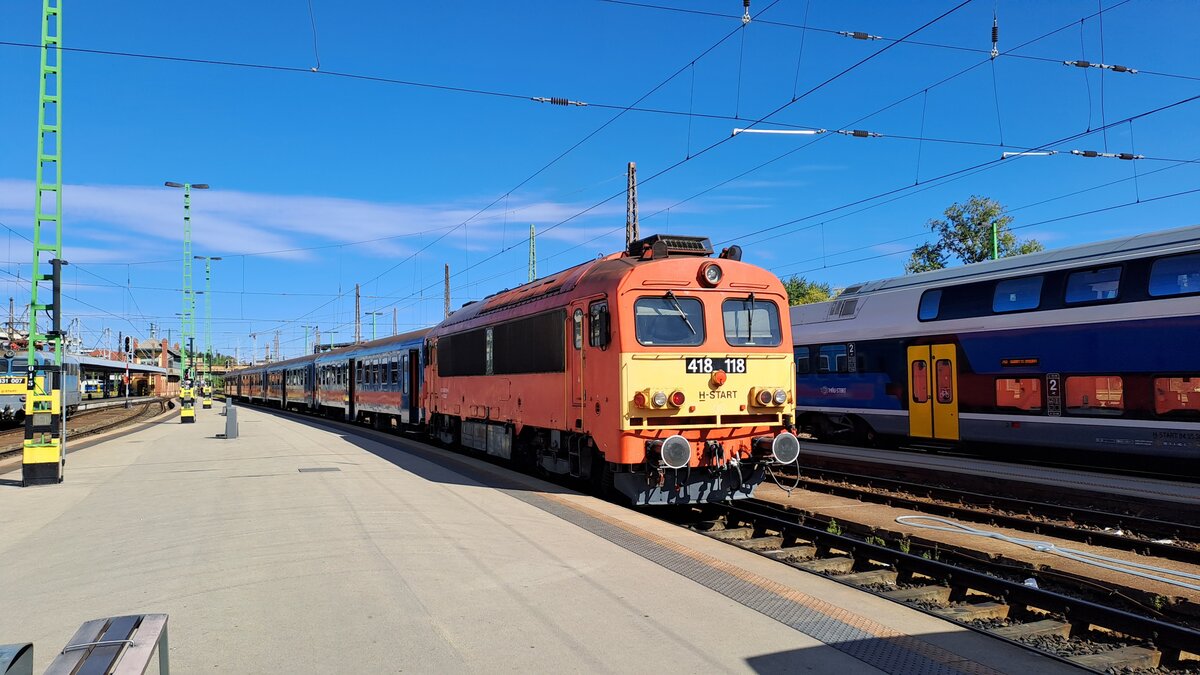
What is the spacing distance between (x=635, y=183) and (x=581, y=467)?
Result: 14.2 metres

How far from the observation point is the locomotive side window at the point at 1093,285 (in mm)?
12992

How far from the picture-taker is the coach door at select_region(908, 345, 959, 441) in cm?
1576

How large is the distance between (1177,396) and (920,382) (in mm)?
5179

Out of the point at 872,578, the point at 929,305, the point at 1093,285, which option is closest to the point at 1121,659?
the point at 872,578

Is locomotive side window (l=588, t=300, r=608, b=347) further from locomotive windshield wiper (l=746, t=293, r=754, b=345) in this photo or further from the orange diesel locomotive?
locomotive windshield wiper (l=746, t=293, r=754, b=345)

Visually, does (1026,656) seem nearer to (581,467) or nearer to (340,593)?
(340,593)

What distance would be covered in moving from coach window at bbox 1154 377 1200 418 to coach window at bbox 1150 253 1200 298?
132 cm

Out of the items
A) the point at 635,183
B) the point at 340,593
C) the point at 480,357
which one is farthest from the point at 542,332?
the point at 635,183

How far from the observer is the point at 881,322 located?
17797 mm

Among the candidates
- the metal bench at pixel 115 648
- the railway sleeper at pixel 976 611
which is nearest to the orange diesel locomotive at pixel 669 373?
the railway sleeper at pixel 976 611

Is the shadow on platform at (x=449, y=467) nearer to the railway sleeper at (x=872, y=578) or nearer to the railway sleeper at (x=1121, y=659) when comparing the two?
the railway sleeper at (x=872, y=578)

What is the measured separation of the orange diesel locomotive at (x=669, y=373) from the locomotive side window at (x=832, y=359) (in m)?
8.90

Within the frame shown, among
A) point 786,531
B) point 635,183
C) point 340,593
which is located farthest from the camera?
point 635,183

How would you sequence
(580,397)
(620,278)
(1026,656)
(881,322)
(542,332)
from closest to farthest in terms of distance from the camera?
1. (1026,656)
2. (620,278)
3. (580,397)
4. (542,332)
5. (881,322)
